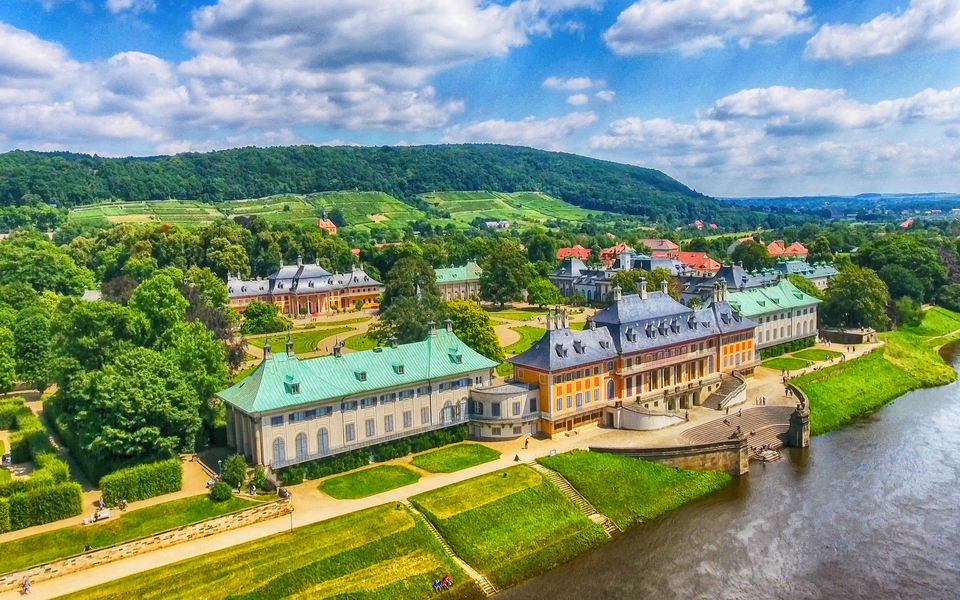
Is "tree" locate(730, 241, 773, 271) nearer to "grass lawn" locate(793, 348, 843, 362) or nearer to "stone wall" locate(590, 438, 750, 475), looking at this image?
"grass lawn" locate(793, 348, 843, 362)

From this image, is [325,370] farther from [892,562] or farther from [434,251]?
[434,251]

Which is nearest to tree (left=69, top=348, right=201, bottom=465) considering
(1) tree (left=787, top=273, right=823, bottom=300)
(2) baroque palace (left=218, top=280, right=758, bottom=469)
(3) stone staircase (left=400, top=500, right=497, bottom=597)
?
(2) baroque palace (left=218, top=280, right=758, bottom=469)

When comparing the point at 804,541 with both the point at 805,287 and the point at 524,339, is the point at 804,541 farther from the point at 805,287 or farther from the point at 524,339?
the point at 805,287

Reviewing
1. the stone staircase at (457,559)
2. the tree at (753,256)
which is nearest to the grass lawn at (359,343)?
the stone staircase at (457,559)

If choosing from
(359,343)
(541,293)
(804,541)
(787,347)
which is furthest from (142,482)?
(541,293)

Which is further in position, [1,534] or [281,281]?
[281,281]

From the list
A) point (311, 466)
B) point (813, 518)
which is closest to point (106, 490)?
point (311, 466)

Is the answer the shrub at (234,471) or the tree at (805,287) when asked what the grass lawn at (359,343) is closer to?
the shrub at (234,471)
